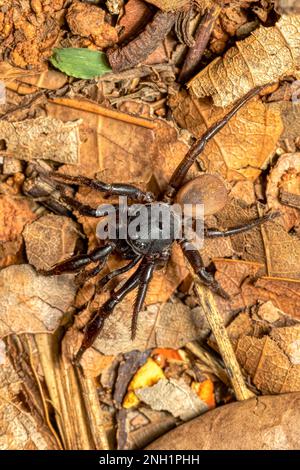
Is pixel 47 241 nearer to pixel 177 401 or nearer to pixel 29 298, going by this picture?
pixel 29 298

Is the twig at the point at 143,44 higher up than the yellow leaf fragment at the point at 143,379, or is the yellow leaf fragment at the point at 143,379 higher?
the twig at the point at 143,44

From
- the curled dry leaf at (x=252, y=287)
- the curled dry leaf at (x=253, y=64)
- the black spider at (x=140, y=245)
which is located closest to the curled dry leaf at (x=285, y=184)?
the black spider at (x=140, y=245)

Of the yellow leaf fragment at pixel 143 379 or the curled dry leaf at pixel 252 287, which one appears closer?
the curled dry leaf at pixel 252 287

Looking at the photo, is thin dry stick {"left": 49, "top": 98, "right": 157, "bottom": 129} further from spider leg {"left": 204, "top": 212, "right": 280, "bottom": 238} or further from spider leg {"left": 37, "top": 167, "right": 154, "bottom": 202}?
spider leg {"left": 204, "top": 212, "right": 280, "bottom": 238}

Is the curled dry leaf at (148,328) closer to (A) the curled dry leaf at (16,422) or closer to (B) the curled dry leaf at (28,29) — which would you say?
(A) the curled dry leaf at (16,422)

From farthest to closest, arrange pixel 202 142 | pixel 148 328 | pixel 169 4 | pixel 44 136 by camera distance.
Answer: pixel 148 328 → pixel 44 136 → pixel 202 142 → pixel 169 4

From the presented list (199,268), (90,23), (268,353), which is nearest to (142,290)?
(199,268)

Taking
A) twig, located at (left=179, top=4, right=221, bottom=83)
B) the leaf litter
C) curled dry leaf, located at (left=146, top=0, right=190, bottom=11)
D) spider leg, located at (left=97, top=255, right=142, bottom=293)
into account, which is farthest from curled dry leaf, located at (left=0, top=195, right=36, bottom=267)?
curled dry leaf, located at (left=146, top=0, right=190, bottom=11)
